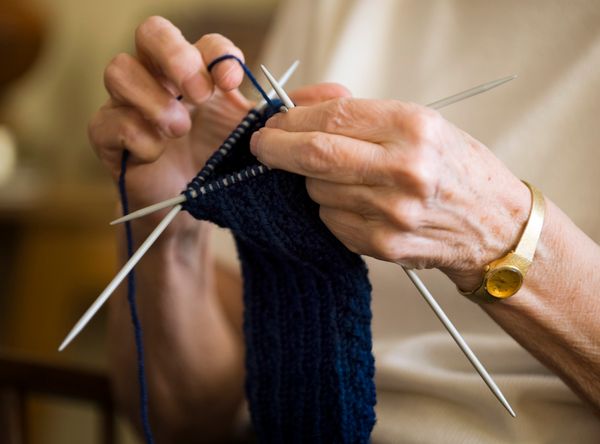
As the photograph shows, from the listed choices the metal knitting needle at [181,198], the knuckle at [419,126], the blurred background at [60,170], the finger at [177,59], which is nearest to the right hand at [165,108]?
the finger at [177,59]

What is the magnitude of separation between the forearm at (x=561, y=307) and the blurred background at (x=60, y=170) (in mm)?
1868

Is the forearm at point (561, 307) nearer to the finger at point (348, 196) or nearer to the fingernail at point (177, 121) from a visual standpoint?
the finger at point (348, 196)

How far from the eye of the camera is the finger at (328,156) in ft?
1.93

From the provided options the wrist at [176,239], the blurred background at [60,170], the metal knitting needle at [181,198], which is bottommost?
the blurred background at [60,170]

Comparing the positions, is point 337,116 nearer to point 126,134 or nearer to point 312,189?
point 312,189

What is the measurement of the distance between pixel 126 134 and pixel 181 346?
393mm

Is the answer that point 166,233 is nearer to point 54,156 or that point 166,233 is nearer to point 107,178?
point 107,178

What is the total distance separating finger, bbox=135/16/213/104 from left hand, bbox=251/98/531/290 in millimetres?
101

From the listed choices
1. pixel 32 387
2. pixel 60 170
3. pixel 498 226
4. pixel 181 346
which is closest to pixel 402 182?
pixel 498 226

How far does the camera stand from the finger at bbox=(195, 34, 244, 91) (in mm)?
714

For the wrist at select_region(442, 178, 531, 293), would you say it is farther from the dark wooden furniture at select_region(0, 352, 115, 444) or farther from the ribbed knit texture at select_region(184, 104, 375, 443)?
the dark wooden furniture at select_region(0, 352, 115, 444)

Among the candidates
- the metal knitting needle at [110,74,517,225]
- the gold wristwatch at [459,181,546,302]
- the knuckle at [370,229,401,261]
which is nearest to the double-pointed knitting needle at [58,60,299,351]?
the metal knitting needle at [110,74,517,225]

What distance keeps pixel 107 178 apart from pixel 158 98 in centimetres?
198

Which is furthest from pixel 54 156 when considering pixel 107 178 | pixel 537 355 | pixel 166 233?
pixel 537 355
